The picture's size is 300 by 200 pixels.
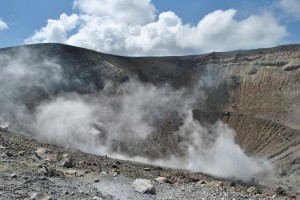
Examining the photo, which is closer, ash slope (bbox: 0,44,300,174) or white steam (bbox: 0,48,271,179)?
white steam (bbox: 0,48,271,179)

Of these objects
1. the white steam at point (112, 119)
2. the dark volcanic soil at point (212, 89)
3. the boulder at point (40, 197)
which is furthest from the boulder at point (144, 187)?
the white steam at point (112, 119)

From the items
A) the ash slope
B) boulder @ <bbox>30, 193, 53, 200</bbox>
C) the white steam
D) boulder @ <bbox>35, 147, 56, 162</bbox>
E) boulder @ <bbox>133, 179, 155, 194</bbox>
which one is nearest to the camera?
boulder @ <bbox>30, 193, 53, 200</bbox>

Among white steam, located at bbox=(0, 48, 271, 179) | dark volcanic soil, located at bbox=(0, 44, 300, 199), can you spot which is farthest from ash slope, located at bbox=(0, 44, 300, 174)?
A: white steam, located at bbox=(0, 48, 271, 179)

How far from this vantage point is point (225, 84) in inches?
2886

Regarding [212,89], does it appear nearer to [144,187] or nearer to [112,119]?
[112,119]

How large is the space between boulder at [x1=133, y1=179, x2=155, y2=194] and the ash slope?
3393cm

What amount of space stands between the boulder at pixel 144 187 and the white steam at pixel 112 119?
28.5 m

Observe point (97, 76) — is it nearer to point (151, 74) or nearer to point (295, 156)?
point (151, 74)

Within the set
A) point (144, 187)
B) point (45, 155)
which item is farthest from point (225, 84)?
point (144, 187)

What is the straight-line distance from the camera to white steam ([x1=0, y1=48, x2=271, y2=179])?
1892 inches

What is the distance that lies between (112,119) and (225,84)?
25.6 m

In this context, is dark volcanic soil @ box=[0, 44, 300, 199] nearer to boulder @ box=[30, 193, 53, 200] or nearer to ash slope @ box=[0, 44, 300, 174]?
ash slope @ box=[0, 44, 300, 174]

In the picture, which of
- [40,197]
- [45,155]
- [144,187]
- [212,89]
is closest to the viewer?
[40,197]

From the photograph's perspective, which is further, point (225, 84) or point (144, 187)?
point (225, 84)
